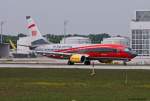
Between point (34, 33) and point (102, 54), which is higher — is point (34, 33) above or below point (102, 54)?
above

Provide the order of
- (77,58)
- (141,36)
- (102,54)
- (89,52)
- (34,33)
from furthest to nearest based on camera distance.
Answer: (141,36) < (34,33) < (89,52) < (102,54) < (77,58)

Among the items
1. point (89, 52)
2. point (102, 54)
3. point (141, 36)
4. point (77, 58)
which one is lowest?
point (77, 58)

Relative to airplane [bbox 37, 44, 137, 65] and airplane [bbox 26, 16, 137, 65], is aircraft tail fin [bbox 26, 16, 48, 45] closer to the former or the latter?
airplane [bbox 26, 16, 137, 65]

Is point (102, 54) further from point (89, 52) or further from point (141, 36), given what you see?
point (141, 36)

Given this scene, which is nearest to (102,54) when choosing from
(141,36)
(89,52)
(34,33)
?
(89,52)

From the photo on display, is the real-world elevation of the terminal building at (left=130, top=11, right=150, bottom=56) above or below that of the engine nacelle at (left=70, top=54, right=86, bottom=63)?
above

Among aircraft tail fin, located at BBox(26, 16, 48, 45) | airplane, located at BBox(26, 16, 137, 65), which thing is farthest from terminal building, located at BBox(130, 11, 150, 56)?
airplane, located at BBox(26, 16, 137, 65)

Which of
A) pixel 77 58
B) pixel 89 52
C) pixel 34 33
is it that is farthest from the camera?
pixel 34 33

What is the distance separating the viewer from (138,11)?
182 metres

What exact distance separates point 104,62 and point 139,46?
80.8 meters
